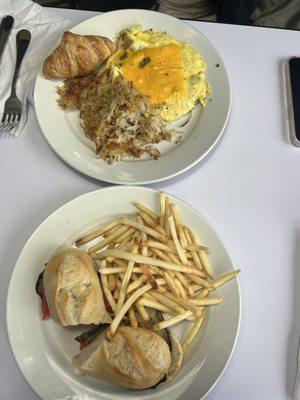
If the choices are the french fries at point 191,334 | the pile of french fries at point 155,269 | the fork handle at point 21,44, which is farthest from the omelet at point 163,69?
the french fries at point 191,334

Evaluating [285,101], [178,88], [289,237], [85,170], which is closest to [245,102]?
[285,101]

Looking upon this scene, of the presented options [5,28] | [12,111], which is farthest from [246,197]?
[5,28]

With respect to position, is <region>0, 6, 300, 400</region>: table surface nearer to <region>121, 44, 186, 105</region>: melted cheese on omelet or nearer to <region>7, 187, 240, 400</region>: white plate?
<region>7, 187, 240, 400</region>: white plate

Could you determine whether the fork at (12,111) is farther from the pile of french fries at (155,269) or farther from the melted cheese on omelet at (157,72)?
the pile of french fries at (155,269)

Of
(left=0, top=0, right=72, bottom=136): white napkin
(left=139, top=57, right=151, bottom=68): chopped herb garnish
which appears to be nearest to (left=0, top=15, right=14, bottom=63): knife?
(left=0, top=0, right=72, bottom=136): white napkin

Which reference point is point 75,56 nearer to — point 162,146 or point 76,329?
point 162,146

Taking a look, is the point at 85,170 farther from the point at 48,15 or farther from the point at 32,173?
the point at 48,15

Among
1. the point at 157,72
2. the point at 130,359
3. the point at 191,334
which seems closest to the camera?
the point at 130,359
